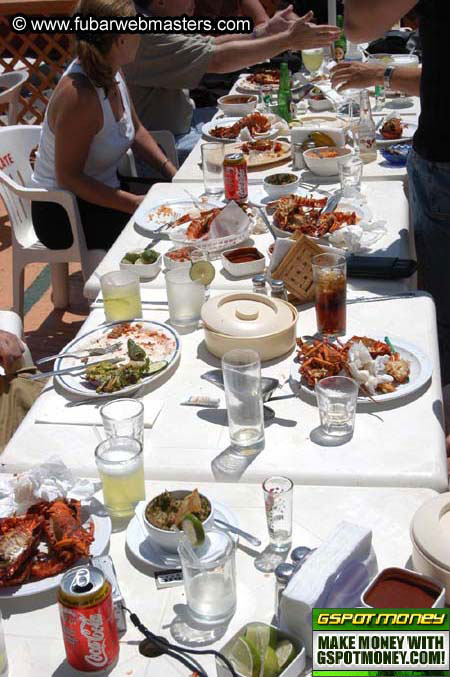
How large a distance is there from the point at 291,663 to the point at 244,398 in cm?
79

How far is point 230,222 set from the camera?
3.16 m

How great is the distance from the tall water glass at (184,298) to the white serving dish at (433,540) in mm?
1255

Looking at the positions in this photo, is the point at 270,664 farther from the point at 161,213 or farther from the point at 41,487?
the point at 161,213

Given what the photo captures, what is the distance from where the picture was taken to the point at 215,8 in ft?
24.0

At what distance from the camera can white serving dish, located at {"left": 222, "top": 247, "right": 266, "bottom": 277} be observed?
294 centimetres

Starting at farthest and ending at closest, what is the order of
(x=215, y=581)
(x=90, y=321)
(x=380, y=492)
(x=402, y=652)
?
(x=90, y=321)
(x=380, y=492)
(x=215, y=581)
(x=402, y=652)

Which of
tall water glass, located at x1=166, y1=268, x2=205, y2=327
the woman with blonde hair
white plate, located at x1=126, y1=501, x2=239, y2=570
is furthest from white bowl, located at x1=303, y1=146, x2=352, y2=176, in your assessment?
white plate, located at x1=126, y1=501, x2=239, y2=570

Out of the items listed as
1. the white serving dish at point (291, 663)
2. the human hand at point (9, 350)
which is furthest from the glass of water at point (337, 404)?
the human hand at point (9, 350)

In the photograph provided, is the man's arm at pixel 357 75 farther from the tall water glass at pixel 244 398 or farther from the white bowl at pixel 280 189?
the tall water glass at pixel 244 398

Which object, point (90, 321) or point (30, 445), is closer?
point (30, 445)

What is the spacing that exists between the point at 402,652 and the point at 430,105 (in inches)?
85.4

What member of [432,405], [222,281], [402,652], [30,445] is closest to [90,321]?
[222,281]

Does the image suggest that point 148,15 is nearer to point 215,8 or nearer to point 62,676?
point 215,8

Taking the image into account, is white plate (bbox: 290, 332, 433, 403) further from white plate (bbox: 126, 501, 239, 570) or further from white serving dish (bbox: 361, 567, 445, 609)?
white serving dish (bbox: 361, 567, 445, 609)
